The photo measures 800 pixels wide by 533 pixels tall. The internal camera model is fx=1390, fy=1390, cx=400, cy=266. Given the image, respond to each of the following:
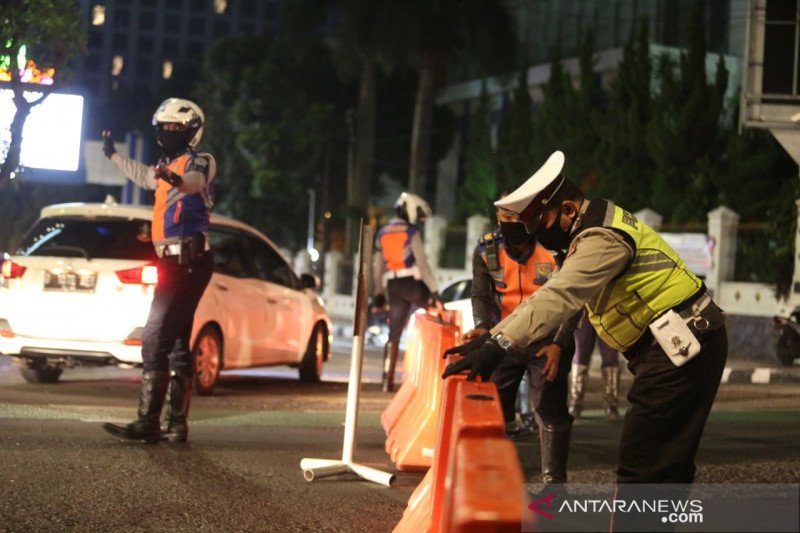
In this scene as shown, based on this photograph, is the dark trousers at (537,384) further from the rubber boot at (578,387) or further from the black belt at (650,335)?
the rubber boot at (578,387)

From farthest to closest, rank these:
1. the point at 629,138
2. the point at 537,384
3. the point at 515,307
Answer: the point at 629,138, the point at 515,307, the point at 537,384

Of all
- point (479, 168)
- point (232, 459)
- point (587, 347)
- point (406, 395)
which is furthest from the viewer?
point (479, 168)

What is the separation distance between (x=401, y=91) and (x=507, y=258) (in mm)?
52989

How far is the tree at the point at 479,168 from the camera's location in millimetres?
42969

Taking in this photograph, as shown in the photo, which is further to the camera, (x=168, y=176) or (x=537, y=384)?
(x=168, y=176)

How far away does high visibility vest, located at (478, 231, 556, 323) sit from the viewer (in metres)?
7.85

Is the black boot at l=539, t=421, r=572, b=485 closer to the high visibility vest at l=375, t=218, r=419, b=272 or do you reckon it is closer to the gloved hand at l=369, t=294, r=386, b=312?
the high visibility vest at l=375, t=218, r=419, b=272

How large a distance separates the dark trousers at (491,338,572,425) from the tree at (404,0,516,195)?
100 feet

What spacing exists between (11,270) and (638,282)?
27.7ft

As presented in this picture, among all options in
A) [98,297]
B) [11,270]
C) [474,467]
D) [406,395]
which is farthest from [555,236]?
[11,270]

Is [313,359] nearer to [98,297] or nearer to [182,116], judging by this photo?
[98,297]

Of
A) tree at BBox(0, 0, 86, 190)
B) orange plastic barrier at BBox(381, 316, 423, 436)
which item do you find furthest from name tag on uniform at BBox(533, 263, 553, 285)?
tree at BBox(0, 0, 86, 190)

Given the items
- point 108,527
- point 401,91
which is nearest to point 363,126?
point 401,91

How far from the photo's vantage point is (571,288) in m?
4.87
